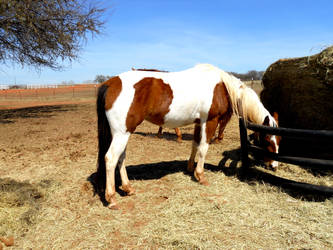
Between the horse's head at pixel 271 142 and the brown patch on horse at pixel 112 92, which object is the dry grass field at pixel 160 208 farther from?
the brown patch on horse at pixel 112 92

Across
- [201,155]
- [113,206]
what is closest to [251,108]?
[201,155]

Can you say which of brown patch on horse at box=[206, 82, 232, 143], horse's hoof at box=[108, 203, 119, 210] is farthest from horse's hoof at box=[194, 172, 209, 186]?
horse's hoof at box=[108, 203, 119, 210]

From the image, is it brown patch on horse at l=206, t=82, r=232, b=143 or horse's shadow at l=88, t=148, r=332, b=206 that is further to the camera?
brown patch on horse at l=206, t=82, r=232, b=143

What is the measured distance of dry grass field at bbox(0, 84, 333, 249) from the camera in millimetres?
2400

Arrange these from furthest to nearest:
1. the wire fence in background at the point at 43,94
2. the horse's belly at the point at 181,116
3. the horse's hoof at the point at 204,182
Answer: the wire fence in background at the point at 43,94 → the horse's hoof at the point at 204,182 → the horse's belly at the point at 181,116

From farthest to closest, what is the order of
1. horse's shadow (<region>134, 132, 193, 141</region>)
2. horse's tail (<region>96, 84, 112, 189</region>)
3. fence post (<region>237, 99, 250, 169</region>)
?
horse's shadow (<region>134, 132, 193, 141</region>) < fence post (<region>237, 99, 250, 169</region>) < horse's tail (<region>96, 84, 112, 189</region>)

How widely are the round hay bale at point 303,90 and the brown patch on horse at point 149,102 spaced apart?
243 cm

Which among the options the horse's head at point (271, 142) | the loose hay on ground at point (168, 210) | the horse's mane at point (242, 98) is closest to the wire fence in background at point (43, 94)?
the loose hay on ground at point (168, 210)

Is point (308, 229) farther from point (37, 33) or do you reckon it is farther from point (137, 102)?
point (37, 33)

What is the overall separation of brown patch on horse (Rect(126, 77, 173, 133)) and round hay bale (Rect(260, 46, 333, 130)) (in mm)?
2433

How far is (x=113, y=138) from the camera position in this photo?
3.03m

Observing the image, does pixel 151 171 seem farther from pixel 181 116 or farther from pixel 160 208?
pixel 181 116

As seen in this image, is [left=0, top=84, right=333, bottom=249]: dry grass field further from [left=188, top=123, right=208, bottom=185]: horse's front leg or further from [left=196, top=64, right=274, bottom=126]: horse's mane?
[left=196, top=64, right=274, bottom=126]: horse's mane

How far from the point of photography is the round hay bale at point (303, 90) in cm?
362
